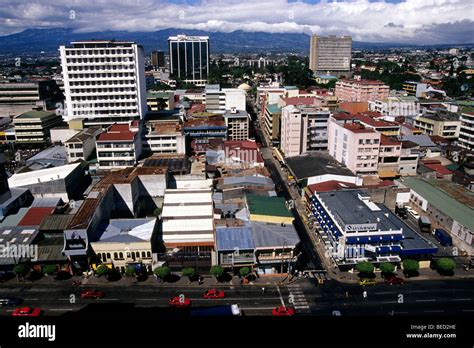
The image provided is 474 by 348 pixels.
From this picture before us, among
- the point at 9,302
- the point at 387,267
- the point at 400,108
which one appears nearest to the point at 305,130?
the point at 387,267

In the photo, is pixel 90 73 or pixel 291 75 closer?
pixel 90 73

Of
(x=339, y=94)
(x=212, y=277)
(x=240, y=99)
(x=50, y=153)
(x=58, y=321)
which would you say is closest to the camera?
(x=58, y=321)

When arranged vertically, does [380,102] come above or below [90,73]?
below

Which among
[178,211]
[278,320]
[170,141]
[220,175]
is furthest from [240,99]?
[278,320]

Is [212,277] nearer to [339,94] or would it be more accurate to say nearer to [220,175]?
[220,175]

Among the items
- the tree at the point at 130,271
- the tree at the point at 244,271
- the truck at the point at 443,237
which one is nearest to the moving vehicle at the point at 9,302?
the tree at the point at 130,271

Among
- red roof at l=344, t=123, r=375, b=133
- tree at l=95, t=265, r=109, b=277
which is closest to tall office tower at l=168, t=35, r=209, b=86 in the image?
red roof at l=344, t=123, r=375, b=133
